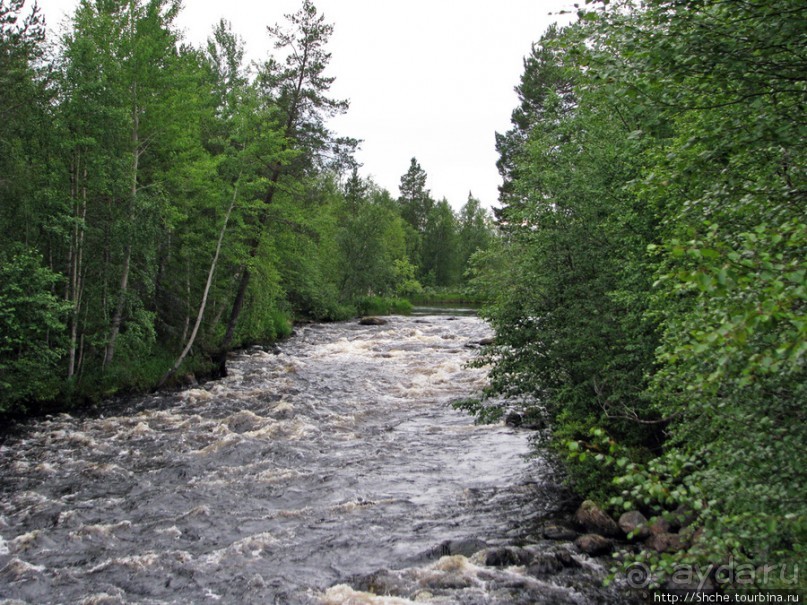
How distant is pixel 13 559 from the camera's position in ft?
27.3

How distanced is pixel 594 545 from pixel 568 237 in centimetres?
534

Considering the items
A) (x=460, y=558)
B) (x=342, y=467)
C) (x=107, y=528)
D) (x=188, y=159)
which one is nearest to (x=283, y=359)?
(x=188, y=159)

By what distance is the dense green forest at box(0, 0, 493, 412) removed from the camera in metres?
15.8

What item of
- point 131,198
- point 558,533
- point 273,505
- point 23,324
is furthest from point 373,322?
point 558,533

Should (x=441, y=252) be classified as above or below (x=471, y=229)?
below

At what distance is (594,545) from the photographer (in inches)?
333

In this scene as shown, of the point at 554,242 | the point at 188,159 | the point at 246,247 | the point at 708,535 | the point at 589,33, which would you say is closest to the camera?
the point at 708,535

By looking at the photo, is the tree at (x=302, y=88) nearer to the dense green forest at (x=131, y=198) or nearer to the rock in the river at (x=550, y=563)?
the dense green forest at (x=131, y=198)

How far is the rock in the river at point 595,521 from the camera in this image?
8.88 m

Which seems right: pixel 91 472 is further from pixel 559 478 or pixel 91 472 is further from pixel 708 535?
pixel 708 535

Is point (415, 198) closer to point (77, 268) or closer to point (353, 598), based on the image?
point (77, 268)

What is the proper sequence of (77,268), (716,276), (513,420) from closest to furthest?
(716,276), (513,420), (77,268)

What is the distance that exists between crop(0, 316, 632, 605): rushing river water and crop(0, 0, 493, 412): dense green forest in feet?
7.74

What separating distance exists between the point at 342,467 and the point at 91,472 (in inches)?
211
